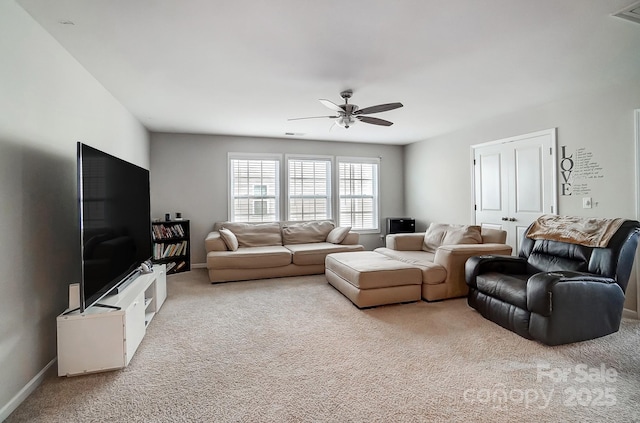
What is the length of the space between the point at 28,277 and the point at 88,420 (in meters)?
1.00

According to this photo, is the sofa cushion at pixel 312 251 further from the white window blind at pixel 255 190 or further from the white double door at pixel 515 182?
the white double door at pixel 515 182

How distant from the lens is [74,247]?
2477mm

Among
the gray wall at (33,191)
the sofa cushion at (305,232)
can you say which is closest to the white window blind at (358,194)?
the sofa cushion at (305,232)

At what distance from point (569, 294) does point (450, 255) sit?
120cm

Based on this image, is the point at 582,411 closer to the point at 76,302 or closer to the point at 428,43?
the point at 428,43

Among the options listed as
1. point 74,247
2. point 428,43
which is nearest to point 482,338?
point 428,43

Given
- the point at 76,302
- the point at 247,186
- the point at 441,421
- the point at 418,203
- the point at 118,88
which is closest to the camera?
the point at 441,421

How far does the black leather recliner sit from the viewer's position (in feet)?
7.75

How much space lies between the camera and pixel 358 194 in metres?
6.52

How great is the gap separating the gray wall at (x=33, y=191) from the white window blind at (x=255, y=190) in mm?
3078

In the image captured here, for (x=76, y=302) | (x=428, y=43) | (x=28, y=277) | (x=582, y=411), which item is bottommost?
(x=582, y=411)

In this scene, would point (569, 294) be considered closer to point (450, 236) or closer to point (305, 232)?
point (450, 236)

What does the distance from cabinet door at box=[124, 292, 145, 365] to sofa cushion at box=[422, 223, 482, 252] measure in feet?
11.8

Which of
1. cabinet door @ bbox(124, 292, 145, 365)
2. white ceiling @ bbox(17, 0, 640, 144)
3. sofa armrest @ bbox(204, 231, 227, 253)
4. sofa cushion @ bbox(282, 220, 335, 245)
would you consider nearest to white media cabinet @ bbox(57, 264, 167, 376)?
cabinet door @ bbox(124, 292, 145, 365)
